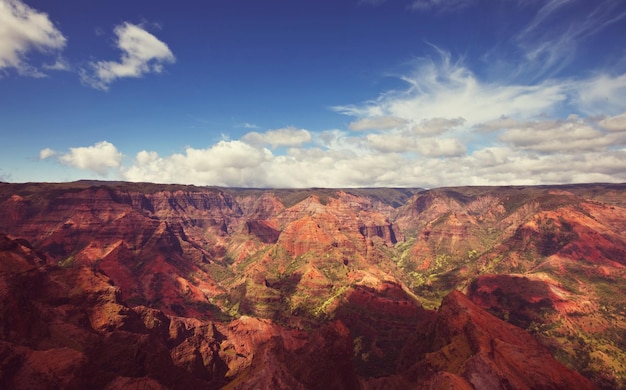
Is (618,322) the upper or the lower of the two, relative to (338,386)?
lower

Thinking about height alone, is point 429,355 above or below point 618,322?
above

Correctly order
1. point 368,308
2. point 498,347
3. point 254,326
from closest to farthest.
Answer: point 498,347
point 254,326
point 368,308

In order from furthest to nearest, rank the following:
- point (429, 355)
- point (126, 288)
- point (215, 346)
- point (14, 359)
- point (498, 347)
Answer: point (126, 288)
point (215, 346)
point (429, 355)
point (498, 347)
point (14, 359)

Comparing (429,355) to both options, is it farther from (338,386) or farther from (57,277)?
(57,277)

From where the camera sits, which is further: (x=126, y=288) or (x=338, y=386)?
(x=126, y=288)

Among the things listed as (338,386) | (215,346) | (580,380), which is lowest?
(215,346)

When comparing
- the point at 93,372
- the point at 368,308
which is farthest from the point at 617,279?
the point at 93,372

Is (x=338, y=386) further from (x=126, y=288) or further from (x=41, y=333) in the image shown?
(x=126, y=288)

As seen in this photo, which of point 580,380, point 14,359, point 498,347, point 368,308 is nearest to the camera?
point 14,359

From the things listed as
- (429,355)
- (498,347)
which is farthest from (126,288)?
(498,347)
